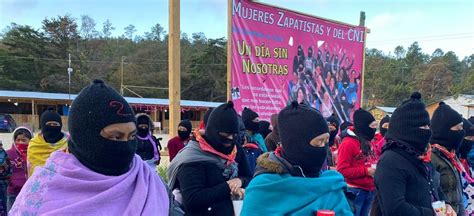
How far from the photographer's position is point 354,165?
5012 millimetres

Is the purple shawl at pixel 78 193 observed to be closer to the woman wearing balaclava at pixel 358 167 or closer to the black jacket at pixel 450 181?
the black jacket at pixel 450 181

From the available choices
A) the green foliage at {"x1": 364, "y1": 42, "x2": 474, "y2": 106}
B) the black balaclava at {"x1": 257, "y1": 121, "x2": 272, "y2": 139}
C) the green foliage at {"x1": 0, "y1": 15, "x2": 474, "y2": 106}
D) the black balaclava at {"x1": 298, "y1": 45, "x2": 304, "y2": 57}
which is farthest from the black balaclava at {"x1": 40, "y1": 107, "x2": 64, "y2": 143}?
the green foliage at {"x1": 364, "y1": 42, "x2": 474, "y2": 106}

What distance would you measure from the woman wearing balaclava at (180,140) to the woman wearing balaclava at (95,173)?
4.77 m

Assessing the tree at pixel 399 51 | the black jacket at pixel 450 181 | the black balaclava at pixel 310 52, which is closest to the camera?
the black jacket at pixel 450 181

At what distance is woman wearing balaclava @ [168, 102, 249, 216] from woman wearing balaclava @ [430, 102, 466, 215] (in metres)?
1.69

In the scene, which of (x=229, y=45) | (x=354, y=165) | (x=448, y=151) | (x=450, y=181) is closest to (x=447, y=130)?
(x=448, y=151)

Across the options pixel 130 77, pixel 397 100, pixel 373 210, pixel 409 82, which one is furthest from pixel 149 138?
pixel 409 82

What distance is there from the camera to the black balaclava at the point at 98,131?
1.92 m

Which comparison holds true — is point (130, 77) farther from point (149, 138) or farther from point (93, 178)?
point (93, 178)

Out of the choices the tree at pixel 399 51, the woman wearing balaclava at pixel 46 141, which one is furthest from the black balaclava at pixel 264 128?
the tree at pixel 399 51

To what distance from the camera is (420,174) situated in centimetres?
295

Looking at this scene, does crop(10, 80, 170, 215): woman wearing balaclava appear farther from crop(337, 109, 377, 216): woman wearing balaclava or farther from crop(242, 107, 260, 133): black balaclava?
crop(242, 107, 260, 133): black balaclava

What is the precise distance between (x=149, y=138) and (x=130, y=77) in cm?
5815

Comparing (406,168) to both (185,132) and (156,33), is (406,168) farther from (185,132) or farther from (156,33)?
(156,33)
